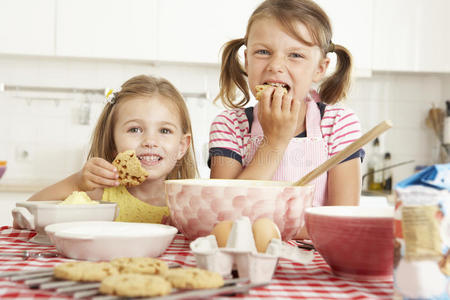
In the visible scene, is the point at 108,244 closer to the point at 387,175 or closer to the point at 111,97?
the point at 111,97

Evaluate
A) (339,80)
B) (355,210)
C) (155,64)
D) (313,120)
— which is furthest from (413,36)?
(355,210)

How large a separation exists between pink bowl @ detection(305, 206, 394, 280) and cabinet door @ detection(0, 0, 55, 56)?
263 centimetres

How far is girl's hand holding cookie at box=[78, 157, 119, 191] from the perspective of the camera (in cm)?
116

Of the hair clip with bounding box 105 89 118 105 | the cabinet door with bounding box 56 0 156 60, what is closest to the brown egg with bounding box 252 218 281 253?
the hair clip with bounding box 105 89 118 105

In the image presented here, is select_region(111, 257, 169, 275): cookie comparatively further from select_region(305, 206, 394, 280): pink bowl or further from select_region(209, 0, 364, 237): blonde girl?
select_region(209, 0, 364, 237): blonde girl

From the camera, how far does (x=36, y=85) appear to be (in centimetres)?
318

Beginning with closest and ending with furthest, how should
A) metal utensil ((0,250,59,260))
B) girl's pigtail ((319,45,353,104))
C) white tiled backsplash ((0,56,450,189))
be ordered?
1. metal utensil ((0,250,59,260))
2. girl's pigtail ((319,45,353,104))
3. white tiled backsplash ((0,56,450,189))

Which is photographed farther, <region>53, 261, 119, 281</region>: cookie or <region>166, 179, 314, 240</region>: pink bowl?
<region>166, 179, 314, 240</region>: pink bowl

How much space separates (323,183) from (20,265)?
35.4 inches

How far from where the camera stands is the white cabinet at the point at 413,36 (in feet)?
10.1

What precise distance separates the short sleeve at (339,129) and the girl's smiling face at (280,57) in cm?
11

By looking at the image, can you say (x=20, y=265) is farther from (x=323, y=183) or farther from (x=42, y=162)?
(x=42, y=162)

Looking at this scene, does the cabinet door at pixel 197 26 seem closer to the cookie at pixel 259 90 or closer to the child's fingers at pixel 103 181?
the cookie at pixel 259 90

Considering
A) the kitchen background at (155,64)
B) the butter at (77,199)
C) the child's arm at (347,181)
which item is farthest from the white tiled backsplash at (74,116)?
the butter at (77,199)
